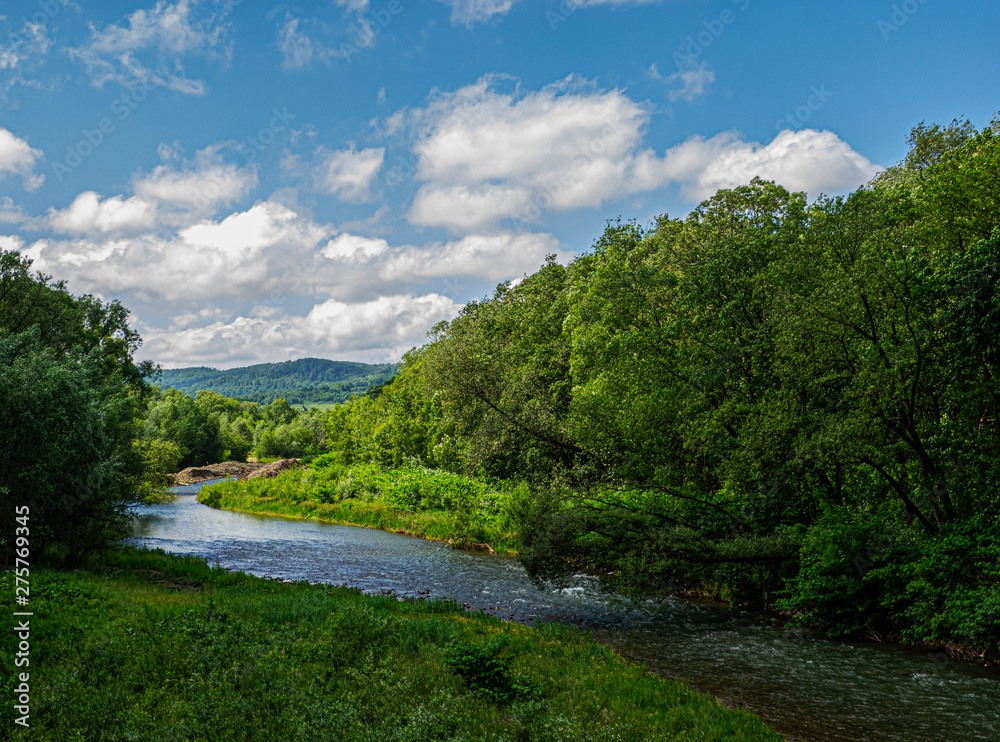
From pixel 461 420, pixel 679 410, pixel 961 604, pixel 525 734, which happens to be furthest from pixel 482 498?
pixel 525 734

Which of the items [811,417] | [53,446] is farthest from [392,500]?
[811,417]

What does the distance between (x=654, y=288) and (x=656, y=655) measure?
1545 centimetres

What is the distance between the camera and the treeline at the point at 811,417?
17469mm

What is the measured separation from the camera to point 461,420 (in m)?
A: 38.0

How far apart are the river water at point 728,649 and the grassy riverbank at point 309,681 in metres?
2.07

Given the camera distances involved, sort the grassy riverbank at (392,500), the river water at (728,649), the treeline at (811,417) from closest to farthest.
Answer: the river water at (728,649) < the treeline at (811,417) < the grassy riverbank at (392,500)

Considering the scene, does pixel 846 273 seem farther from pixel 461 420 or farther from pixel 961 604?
pixel 461 420

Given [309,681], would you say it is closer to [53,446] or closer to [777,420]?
[53,446]

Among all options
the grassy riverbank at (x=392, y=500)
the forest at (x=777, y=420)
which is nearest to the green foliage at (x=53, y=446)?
the forest at (x=777, y=420)

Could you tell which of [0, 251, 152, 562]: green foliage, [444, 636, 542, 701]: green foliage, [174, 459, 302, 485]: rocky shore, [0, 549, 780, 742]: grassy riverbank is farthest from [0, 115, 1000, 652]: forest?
[174, 459, 302, 485]: rocky shore

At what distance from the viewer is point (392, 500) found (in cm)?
4900

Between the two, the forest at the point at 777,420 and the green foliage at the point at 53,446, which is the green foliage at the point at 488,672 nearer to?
the forest at the point at 777,420

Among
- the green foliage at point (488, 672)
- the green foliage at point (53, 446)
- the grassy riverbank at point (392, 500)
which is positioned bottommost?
the grassy riverbank at point (392, 500)

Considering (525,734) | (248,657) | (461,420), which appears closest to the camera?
(525,734)
